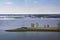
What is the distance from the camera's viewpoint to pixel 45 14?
1238 mm

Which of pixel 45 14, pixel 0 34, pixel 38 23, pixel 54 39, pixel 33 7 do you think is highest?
pixel 33 7

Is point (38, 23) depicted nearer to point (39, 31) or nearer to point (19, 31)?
point (39, 31)

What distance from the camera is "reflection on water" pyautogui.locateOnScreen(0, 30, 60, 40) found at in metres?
1.26

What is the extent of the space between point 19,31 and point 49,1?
64cm

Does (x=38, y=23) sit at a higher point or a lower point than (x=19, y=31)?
higher

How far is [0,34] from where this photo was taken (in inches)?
49.9

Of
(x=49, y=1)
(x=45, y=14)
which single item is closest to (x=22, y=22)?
(x=45, y=14)

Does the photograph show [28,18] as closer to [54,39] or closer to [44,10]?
[44,10]

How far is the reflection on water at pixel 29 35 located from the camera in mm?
1257

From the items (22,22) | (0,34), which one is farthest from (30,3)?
(0,34)

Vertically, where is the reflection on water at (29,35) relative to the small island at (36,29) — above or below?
below

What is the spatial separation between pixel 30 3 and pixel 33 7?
74mm

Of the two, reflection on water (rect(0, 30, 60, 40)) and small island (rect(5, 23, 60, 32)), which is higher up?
small island (rect(5, 23, 60, 32))

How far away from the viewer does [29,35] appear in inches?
50.1
